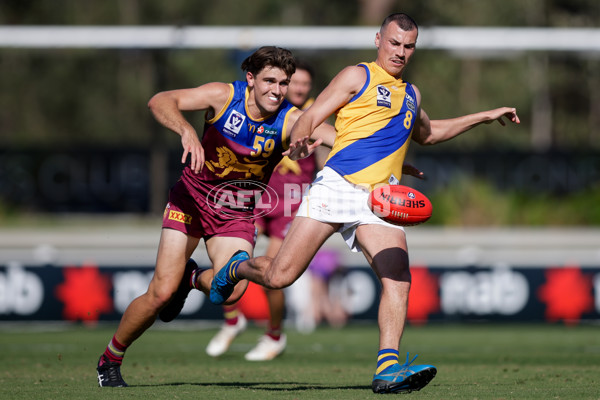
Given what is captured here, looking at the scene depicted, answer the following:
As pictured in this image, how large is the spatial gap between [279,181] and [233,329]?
5.51ft

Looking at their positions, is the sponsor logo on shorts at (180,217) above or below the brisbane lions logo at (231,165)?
below

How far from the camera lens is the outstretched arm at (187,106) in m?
6.46

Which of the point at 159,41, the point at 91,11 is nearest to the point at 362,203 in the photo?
the point at 159,41

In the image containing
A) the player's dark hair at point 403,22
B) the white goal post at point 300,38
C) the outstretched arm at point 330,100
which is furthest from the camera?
the white goal post at point 300,38

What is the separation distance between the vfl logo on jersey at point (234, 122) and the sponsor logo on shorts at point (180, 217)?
29.5 inches

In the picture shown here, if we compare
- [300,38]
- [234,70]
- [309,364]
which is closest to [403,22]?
[309,364]

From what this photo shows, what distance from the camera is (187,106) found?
7082mm

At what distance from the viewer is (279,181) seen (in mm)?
10688

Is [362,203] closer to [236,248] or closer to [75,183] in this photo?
[236,248]

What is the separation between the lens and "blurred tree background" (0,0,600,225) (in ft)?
108

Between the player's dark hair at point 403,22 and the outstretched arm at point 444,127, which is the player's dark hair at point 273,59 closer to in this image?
the player's dark hair at point 403,22

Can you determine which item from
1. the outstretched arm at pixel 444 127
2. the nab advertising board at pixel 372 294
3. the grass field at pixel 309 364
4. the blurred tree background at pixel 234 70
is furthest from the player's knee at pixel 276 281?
the blurred tree background at pixel 234 70

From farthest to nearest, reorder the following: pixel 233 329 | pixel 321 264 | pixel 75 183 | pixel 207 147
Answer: pixel 75 183 → pixel 321 264 → pixel 233 329 → pixel 207 147

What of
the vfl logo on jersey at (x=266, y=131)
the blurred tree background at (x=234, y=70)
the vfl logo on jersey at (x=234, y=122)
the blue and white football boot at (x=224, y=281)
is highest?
the blurred tree background at (x=234, y=70)
